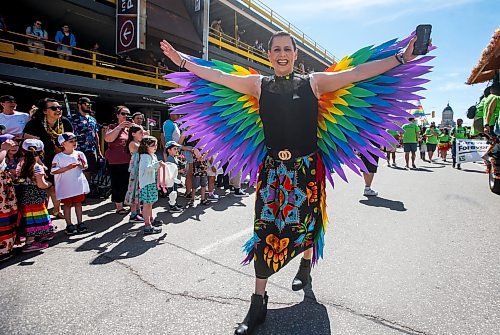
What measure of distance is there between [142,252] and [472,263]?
342cm

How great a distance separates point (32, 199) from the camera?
345cm

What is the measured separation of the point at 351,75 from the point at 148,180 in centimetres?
307

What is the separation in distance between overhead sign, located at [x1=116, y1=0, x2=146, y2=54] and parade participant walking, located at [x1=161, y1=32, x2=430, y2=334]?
1187 cm

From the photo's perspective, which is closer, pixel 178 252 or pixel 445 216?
pixel 178 252

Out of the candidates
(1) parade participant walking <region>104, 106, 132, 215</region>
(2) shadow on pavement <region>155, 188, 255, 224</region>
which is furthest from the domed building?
(1) parade participant walking <region>104, 106, 132, 215</region>

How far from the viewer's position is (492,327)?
2018 mm

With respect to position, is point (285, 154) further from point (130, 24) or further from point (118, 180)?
point (130, 24)

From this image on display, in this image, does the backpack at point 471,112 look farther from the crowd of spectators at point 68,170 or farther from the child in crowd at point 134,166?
the child in crowd at point 134,166

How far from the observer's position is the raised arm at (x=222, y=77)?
2.24 m

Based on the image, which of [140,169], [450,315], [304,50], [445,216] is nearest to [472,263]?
[450,315]

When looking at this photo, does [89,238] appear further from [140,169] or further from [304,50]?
[304,50]

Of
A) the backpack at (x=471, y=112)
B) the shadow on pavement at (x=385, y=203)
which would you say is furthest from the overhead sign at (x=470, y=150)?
the shadow on pavement at (x=385, y=203)

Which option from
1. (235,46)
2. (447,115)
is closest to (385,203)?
(235,46)

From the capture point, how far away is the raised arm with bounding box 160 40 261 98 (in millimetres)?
2238
